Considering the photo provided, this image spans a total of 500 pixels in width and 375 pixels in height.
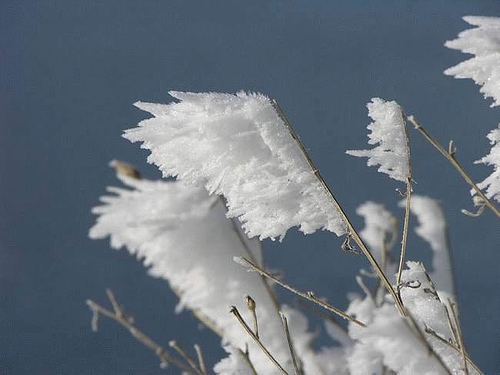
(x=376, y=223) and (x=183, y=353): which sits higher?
(x=183, y=353)

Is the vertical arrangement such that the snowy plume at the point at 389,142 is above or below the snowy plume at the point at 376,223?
above

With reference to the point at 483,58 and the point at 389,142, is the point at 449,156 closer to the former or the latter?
the point at 389,142

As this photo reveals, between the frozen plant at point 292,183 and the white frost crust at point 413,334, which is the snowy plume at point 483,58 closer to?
the frozen plant at point 292,183

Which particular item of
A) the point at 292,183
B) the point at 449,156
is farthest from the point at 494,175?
the point at 292,183

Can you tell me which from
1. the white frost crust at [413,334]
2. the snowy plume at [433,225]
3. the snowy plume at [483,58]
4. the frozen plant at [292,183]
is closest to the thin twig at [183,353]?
the frozen plant at [292,183]

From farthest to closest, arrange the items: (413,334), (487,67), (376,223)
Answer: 1. (376,223)
2. (487,67)
3. (413,334)

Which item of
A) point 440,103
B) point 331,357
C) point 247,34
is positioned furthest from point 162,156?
point 247,34

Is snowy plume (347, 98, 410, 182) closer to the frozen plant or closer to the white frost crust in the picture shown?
the frozen plant
